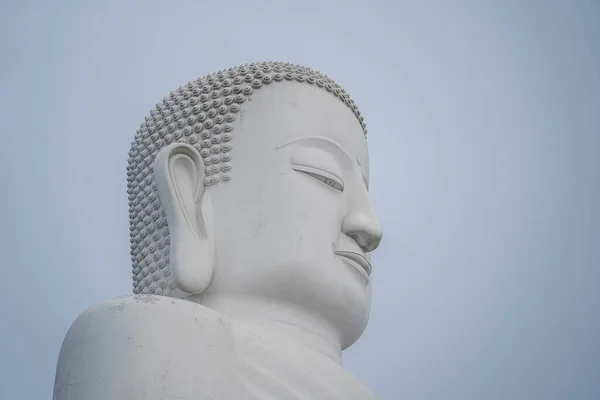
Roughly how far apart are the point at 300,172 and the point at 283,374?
1231mm

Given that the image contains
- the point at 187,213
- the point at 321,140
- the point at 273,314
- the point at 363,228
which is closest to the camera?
the point at 273,314

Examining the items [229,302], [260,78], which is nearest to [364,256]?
[229,302]

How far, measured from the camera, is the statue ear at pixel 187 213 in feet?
14.7

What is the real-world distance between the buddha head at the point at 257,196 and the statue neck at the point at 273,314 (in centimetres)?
4

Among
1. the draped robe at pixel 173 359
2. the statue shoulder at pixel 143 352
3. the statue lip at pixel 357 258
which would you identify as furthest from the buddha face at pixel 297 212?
the statue shoulder at pixel 143 352

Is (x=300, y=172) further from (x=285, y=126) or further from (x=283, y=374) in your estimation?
(x=283, y=374)

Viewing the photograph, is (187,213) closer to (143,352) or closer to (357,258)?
(357,258)

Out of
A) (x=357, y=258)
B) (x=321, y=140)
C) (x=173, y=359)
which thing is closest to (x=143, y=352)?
(x=173, y=359)

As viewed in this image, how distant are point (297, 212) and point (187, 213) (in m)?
0.59

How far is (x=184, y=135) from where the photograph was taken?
5.07 meters

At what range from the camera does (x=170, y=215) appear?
468 cm

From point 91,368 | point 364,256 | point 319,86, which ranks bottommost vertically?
point 91,368

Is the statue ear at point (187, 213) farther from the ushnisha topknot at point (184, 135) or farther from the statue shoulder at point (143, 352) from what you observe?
the statue shoulder at point (143, 352)

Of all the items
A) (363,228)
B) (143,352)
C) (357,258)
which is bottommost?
(143,352)
